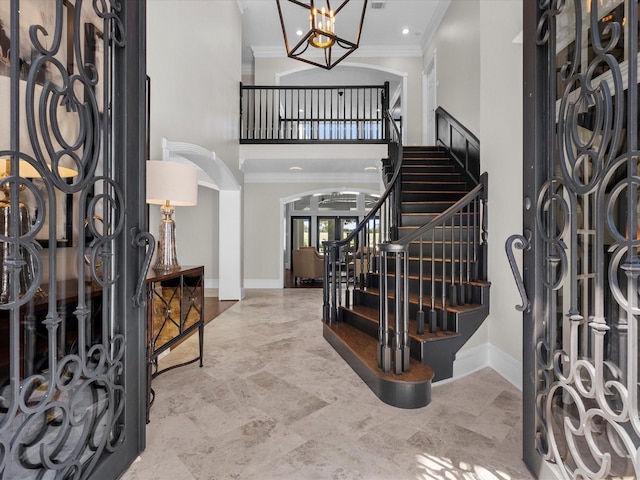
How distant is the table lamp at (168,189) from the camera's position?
2117 mm

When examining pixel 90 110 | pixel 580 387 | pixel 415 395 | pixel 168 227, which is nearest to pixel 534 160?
pixel 580 387

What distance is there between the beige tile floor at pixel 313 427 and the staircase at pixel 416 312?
0.16 m

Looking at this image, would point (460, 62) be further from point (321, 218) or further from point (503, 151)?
point (321, 218)

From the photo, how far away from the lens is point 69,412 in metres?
1.13

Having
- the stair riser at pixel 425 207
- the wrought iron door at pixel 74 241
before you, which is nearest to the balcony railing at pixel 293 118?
the stair riser at pixel 425 207

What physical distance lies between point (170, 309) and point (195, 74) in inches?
110

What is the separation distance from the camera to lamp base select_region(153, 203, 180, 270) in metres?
2.44

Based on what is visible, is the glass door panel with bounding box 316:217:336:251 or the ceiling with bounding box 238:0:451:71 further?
the glass door panel with bounding box 316:217:336:251

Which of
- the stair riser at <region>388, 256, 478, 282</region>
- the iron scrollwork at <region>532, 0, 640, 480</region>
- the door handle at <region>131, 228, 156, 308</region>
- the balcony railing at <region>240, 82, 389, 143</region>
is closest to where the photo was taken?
the iron scrollwork at <region>532, 0, 640, 480</region>

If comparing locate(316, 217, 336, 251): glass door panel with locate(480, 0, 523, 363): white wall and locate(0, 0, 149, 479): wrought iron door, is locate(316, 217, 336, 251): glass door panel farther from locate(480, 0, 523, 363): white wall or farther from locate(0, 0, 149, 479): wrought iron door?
locate(0, 0, 149, 479): wrought iron door

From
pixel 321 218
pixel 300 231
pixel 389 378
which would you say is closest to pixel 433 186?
pixel 389 378

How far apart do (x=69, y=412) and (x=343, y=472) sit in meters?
1.19

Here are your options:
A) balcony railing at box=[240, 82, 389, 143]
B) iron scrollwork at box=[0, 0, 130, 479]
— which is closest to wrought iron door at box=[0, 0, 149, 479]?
iron scrollwork at box=[0, 0, 130, 479]

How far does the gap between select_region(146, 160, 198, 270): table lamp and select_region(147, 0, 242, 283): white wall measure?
1.32ft
